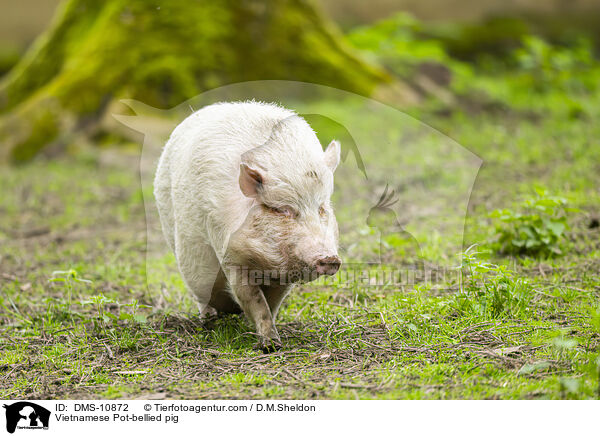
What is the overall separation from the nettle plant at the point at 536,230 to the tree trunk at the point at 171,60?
5.72 metres

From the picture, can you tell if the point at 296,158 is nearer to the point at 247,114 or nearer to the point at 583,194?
the point at 247,114

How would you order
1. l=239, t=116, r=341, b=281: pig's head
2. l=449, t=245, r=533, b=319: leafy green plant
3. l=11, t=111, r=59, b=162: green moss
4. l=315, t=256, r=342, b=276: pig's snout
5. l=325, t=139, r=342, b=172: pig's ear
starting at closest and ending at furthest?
l=315, t=256, r=342, b=276: pig's snout < l=239, t=116, r=341, b=281: pig's head < l=325, t=139, r=342, b=172: pig's ear < l=449, t=245, r=533, b=319: leafy green plant < l=11, t=111, r=59, b=162: green moss

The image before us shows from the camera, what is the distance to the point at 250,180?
406 cm

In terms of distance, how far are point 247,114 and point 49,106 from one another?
6.98 meters

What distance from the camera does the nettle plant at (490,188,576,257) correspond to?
5.51m

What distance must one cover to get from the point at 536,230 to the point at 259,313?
8.32ft

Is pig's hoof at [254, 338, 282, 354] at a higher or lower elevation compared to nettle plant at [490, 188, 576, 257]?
lower

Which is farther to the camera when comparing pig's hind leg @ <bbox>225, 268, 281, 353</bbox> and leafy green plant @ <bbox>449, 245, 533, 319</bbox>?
leafy green plant @ <bbox>449, 245, 533, 319</bbox>

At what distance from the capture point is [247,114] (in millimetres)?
4582

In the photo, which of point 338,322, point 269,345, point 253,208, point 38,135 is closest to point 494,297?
point 338,322
